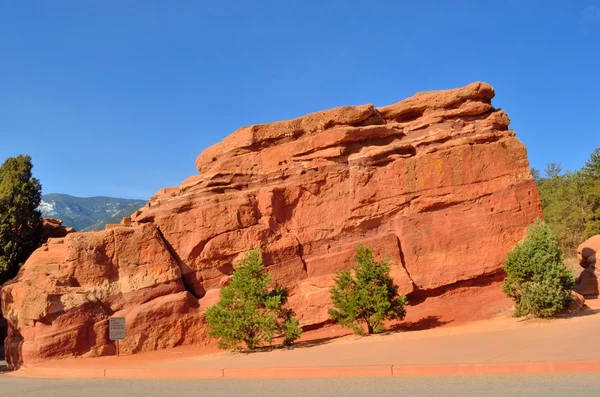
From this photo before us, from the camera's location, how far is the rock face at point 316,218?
1986cm

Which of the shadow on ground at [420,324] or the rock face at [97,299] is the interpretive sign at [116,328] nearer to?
the rock face at [97,299]

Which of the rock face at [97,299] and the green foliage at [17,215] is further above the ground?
the green foliage at [17,215]

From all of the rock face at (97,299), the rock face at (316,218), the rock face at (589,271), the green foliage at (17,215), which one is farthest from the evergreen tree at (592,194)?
the green foliage at (17,215)

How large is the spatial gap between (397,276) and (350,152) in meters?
5.99

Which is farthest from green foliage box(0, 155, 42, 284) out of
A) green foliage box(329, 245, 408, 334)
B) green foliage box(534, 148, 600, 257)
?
green foliage box(534, 148, 600, 257)

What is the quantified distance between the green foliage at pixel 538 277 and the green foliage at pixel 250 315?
7.86m

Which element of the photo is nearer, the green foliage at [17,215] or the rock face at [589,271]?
the rock face at [589,271]

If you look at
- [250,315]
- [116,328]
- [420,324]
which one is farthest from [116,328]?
[420,324]

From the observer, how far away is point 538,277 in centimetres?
1703

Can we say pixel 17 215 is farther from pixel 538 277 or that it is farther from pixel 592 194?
pixel 592 194

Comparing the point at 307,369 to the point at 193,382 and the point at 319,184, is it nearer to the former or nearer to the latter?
the point at 193,382

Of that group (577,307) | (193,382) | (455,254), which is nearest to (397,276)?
(455,254)

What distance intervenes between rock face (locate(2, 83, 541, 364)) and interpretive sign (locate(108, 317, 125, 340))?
1.75 m

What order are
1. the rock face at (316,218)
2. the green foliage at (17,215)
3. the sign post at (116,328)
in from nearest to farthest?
the sign post at (116,328)
the rock face at (316,218)
the green foliage at (17,215)
